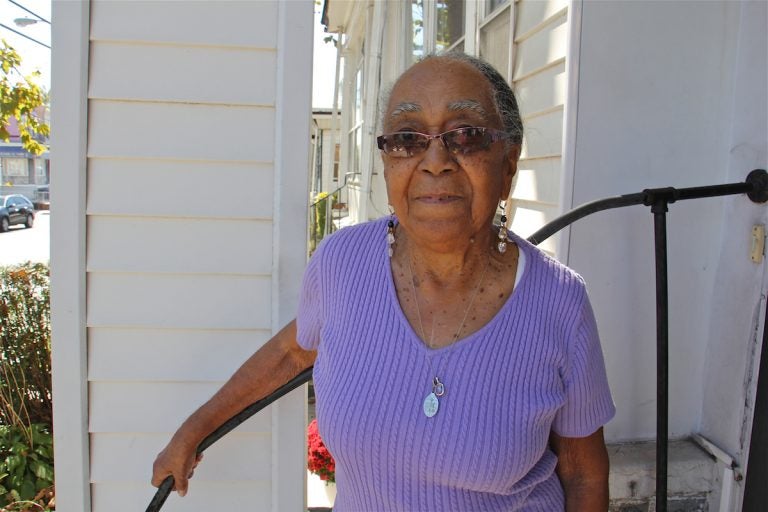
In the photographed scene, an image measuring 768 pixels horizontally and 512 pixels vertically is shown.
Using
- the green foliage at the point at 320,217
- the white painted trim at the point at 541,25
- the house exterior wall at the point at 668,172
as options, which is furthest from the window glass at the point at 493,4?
the green foliage at the point at 320,217

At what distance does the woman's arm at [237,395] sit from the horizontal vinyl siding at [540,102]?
4.21 ft

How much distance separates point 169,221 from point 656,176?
5.71 feet

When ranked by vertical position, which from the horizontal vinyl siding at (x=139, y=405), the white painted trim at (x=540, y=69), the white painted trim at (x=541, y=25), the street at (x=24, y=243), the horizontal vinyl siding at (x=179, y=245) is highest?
the white painted trim at (x=541, y=25)

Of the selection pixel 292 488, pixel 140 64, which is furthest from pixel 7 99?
pixel 292 488

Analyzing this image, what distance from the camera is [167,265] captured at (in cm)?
190

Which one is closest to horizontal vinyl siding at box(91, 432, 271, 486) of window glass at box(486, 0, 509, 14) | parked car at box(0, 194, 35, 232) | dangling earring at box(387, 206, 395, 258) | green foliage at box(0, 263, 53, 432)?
dangling earring at box(387, 206, 395, 258)

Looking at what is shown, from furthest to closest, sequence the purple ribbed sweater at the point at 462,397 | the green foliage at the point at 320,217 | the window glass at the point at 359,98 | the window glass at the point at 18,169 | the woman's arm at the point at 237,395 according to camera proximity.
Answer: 1. the window glass at the point at 18,169
2. the green foliage at the point at 320,217
3. the window glass at the point at 359,98
4. the woman's arm at the point at 237,395
5. the purple ribbed sweater at the point at 462,397

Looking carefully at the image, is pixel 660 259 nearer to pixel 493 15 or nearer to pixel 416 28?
pixel 493 15

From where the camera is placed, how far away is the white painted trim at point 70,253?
5.88ft

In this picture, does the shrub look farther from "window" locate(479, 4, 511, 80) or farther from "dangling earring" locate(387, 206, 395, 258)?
"window" locate(479, 4, 511, 80)

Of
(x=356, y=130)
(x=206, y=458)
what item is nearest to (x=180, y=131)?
(x=206, y=458)

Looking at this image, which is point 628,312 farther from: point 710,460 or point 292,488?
point 292,488

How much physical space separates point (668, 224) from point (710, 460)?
2.86 ft

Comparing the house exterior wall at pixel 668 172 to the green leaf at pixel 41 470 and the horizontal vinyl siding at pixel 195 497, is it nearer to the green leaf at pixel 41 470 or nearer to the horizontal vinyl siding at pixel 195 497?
the horizontal vinyl siding at pixel 195 497
